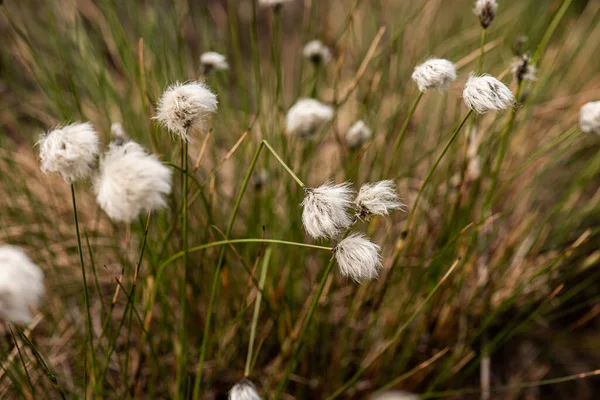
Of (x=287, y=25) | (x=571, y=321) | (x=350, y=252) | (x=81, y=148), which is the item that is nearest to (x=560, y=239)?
(x=571, y=321)

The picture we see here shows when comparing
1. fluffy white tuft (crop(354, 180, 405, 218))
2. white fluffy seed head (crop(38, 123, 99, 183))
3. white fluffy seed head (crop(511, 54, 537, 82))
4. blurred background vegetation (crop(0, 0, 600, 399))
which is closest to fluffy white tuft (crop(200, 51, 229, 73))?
blurred background vegetation (crop(0, 0, 600, 399))

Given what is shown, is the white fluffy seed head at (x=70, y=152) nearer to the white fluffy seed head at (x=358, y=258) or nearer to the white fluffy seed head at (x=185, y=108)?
the white fluffy seed head at (x=185, y=108)

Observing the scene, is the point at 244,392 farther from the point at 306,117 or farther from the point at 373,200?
the point at 306,117

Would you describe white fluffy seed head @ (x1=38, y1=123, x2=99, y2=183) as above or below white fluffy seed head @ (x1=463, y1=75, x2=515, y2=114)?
below

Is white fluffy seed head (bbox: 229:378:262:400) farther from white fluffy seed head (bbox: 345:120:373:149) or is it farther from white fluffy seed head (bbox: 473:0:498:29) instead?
white fluffy seed head (bbox: 473:0:498:29)

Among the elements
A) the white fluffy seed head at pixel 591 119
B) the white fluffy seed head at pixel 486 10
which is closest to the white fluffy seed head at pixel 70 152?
the white fluffy seed head at pixel 486 10
